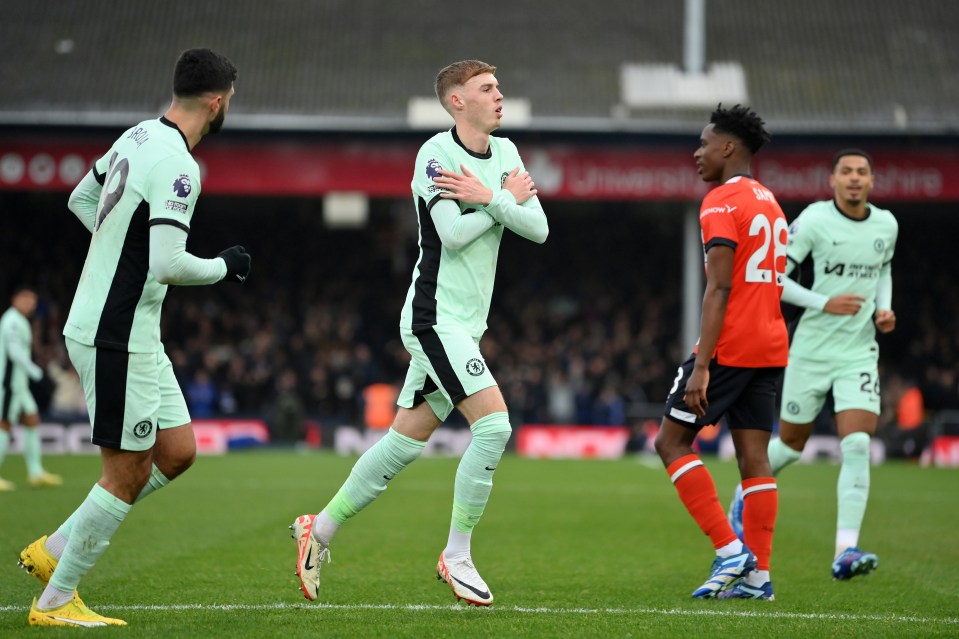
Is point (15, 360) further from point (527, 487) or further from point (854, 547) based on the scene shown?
point (854, 547)

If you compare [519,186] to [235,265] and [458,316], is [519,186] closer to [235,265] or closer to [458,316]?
[458,316]

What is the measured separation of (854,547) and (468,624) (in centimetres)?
301

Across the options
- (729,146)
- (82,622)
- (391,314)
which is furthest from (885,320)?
(391,314)

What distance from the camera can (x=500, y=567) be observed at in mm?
7578

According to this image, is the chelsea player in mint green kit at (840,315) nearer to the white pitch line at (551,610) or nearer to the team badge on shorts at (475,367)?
the white pitch line at (551,610)

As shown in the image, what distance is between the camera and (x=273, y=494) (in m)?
13.2

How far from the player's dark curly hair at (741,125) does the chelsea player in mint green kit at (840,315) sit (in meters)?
1.43

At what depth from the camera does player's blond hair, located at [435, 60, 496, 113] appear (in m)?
5.98

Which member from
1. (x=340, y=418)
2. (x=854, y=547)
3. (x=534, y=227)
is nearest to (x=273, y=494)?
(x=854, y=547)

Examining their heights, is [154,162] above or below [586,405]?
above

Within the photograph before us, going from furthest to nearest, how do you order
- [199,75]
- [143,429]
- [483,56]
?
[483,56]
[199,75]
[143,429]

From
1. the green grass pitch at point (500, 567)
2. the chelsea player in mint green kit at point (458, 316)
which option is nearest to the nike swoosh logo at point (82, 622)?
the green grass pitch at point (500, 567)

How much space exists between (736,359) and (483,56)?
19.3 meters

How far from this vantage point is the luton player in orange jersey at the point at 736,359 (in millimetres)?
6312
